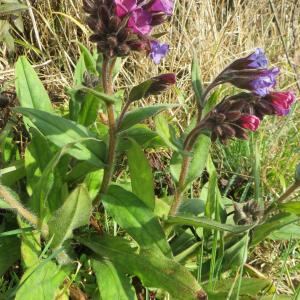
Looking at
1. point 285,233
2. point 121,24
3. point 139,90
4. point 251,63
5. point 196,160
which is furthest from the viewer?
point 285,233

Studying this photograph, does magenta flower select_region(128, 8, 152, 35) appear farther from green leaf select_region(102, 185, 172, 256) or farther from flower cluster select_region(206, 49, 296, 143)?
green leaf select_region(102, 185, 172, 256)

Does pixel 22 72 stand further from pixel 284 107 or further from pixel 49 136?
pixel 284 107

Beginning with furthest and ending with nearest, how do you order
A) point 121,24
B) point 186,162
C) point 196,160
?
point 196,160 → point 186,162 → point 121,24

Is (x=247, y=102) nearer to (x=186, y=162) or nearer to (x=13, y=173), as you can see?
(x=186, y=162)

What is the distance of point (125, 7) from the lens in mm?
1972

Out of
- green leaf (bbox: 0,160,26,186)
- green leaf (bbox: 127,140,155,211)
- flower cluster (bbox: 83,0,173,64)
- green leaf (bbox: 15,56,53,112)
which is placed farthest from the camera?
green leaf (bbox: 15,56,53,112)

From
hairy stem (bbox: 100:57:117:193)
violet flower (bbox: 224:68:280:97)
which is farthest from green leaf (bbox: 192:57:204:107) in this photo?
hairy stem (bbox: 100:57:117:193)

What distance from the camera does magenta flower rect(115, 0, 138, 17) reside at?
6.45ft

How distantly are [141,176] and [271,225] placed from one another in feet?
2.01

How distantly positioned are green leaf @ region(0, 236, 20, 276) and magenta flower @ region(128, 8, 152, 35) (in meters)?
1.12

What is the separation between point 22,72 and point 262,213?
1324 mm

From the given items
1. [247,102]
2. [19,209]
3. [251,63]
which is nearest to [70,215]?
A: [19,209]

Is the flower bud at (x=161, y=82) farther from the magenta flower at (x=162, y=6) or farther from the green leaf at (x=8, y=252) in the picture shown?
the green leaf at (x=8, y=252)

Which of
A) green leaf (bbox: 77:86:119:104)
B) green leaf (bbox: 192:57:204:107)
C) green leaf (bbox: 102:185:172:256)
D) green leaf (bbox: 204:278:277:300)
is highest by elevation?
green leaf (bbox: 77:86:119:104)
